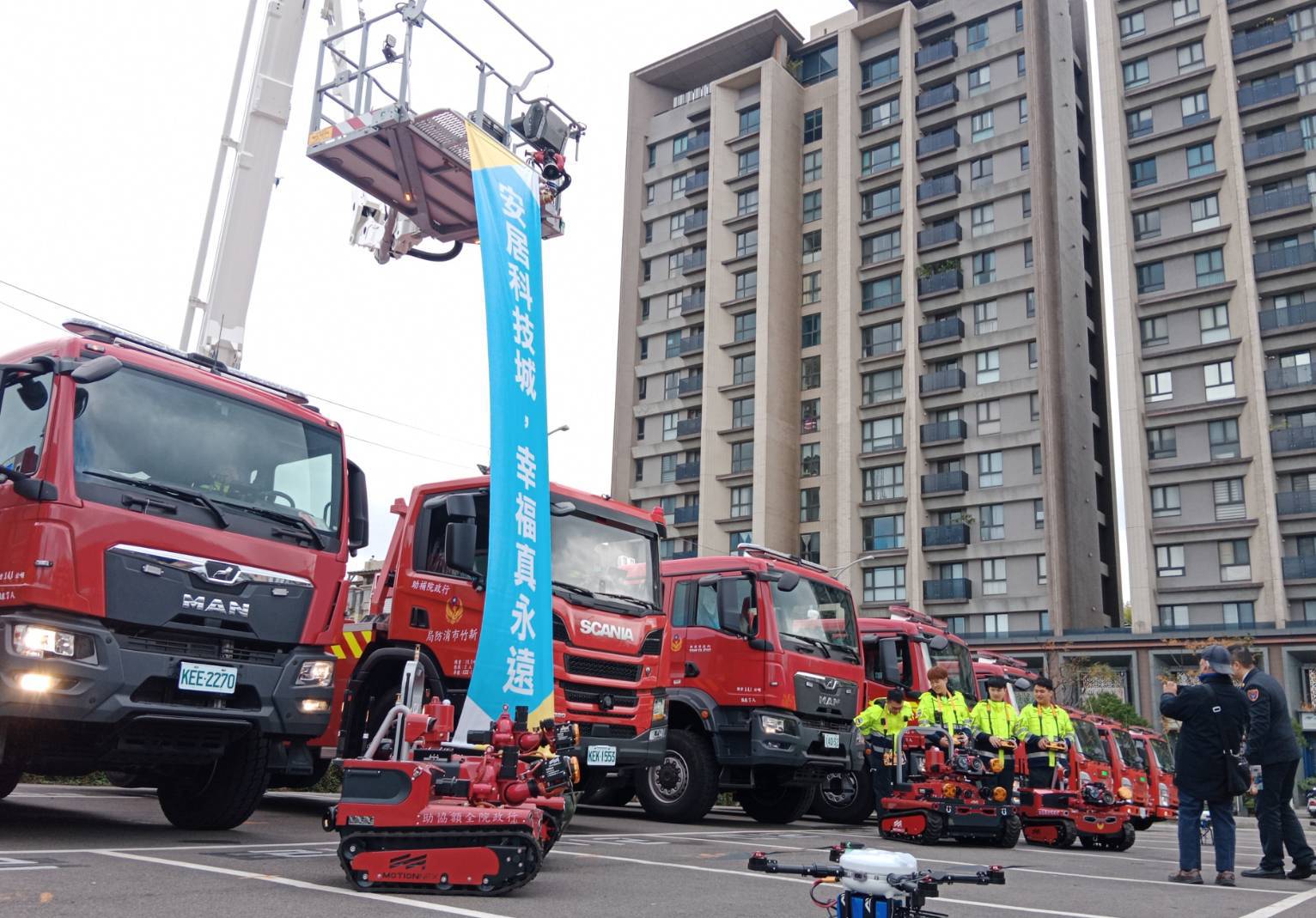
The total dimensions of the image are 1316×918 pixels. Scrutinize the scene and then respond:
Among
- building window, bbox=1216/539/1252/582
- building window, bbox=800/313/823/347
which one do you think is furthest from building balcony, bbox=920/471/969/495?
building window, bbox=1216/539/1252/582

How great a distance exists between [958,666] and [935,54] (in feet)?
145

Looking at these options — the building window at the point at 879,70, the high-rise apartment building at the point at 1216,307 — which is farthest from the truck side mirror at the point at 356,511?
the building window at the point at 879,70

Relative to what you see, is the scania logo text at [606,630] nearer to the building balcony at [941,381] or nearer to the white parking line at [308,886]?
the white parking line at [308,886]

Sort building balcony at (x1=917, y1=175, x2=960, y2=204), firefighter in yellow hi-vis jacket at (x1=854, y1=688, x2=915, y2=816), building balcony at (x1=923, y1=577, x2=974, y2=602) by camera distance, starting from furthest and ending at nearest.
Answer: building balcony at (x1=917, y1=175, x2=960, y2=204), building balcony at (x1=923, y1=577, x2=974, y2=602), firefighter in yellow hi-vis jacket at (x1=854, y1=688, x2=915, y2=816)

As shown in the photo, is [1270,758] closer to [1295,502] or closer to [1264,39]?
[1295,502]

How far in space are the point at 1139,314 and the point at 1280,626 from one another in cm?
1351

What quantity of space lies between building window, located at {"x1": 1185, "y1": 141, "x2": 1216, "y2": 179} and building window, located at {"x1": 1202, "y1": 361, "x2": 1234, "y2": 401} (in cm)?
807

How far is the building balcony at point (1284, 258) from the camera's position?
43.0 m

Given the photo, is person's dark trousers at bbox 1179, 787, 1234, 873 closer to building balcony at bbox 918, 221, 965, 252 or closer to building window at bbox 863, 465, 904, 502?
building window at bbox 863, 465, 904, 502

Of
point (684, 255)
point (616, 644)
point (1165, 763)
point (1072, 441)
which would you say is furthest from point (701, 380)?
point (616, 644)

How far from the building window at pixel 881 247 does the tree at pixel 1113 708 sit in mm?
22549

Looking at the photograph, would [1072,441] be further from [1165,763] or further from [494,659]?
[494,659]

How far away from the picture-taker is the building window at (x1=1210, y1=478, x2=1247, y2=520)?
42.8 meters

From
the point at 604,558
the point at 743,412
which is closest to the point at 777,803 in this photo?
the point at 604,558
